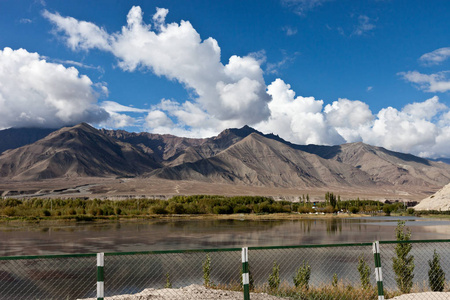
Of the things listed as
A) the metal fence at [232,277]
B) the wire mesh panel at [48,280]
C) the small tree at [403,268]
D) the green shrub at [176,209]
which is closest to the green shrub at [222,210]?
the green shrub at [176,209]

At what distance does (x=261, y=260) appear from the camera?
26.0 m

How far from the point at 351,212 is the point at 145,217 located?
62.8 metres

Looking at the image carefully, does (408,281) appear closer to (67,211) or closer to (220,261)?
(220,261)

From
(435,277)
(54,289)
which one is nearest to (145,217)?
(54,289)

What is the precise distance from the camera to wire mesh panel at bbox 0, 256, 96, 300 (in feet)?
56.3

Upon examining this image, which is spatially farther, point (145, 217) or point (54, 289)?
point (145, 217)

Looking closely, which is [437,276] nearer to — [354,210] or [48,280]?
[48,280]

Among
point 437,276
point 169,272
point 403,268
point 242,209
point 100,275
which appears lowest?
point 242,209

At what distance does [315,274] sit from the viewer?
71.2 ft

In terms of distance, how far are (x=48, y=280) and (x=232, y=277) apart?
944 cm

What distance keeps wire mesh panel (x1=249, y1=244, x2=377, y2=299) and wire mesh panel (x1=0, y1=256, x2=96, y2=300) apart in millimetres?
8233

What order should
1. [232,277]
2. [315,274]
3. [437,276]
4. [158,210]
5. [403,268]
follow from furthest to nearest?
[158,210], [315,274], [232,277], [437,276], [403,268]

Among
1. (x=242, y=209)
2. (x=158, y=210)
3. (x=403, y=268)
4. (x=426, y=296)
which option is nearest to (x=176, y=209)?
(x=158, y=210)

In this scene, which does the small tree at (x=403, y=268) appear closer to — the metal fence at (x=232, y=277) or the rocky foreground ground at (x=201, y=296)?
the metal fence at (x=232, y=277)
